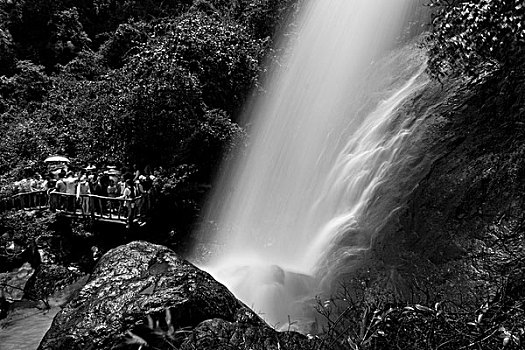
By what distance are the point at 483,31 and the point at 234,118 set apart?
1097cm

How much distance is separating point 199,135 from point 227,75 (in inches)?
117

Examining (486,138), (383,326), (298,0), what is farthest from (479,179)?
(298,0)

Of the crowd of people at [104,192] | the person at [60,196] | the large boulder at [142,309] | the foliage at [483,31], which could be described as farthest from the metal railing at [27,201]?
the foliage at [483,31]

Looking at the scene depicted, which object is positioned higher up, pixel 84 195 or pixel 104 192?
pixel 84 195

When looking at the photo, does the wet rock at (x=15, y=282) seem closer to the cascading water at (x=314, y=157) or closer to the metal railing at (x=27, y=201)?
the metal railing at (x=27, y=201)

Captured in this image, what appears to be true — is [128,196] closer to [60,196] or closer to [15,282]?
[60,196]

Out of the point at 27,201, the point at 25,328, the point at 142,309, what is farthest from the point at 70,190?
the point at 142,309

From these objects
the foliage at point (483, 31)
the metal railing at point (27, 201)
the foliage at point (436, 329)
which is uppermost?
the foliage at point (483, 31)

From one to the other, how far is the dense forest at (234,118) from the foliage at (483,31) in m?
0.03

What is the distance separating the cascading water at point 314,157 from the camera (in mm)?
10102

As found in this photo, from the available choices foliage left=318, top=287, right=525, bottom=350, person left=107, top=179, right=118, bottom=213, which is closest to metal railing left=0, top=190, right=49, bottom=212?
person left=107, top=179, right=118, bottom=213

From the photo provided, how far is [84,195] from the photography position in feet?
45.8

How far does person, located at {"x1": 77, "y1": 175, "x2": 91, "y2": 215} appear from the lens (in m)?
14.0

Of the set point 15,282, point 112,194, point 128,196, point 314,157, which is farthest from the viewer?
point 112,194
